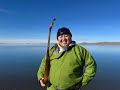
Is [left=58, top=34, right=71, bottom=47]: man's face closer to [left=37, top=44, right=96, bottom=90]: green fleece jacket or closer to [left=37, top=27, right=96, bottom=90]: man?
[left=37, top=27, right=96, bottom=90]: man

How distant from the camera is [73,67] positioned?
3.95 meters

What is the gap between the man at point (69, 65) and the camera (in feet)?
12.9

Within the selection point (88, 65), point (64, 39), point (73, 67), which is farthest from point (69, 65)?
point (64, 39)

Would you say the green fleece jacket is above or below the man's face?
below

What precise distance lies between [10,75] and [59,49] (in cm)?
1328

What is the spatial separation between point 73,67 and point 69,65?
0.07m

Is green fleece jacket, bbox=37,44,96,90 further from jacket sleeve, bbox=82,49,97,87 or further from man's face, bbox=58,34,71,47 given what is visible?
man's face, bbox=58,34,71,47

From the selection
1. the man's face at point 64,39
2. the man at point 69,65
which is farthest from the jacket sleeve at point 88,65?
the man's face at point 64,39

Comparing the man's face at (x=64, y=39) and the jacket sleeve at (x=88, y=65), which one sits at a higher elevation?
the man's face at (x=64, y=39)

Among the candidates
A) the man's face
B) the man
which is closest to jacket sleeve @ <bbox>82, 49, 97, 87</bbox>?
the man

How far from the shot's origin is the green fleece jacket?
394cm

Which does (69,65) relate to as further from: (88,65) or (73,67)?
(88,65)

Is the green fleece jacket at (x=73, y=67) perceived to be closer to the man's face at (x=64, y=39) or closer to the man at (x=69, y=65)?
the man at (x=69, y=65)

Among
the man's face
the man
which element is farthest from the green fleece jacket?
the man's face
